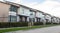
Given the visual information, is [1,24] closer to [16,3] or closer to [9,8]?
[9,8]

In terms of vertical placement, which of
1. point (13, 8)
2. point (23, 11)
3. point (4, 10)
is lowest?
point (23, 11)

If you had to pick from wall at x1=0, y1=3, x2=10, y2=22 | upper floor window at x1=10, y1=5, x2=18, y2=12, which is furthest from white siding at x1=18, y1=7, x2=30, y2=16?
wall at x1=0, y1=3, x2=10, y2=22

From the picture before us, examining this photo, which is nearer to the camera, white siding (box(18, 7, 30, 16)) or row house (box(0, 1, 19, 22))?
row house (box(0, 1, 19, 22))

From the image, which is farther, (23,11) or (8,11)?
(23,11)

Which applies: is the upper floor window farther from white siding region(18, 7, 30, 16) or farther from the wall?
white siding region(18, 7, 30, 16)

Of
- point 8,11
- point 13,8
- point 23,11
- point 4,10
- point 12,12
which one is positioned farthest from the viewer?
point 23,11

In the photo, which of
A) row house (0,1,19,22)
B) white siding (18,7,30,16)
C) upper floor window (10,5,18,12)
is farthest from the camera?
white siding (18,7,30,16)

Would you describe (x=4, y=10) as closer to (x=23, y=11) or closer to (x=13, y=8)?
(x=13, y=8)

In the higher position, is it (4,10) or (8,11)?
(4,10)

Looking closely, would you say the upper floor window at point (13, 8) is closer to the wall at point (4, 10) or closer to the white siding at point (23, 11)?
the wall at point (4, 10)

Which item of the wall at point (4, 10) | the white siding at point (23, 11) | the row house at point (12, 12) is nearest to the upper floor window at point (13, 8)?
the row house at point (12, 12)

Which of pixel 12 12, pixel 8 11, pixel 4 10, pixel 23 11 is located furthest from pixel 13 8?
pixel 23 11

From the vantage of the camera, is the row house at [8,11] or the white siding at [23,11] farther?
the white siding at [23,11]

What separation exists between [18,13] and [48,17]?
48.5 meters
